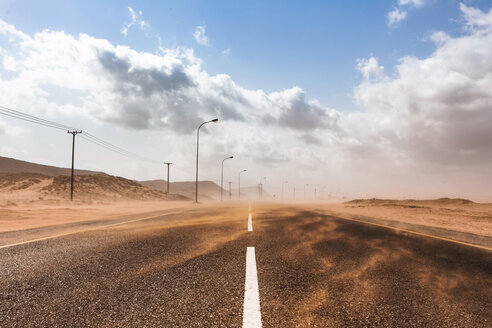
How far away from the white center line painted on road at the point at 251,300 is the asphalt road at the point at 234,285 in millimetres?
52

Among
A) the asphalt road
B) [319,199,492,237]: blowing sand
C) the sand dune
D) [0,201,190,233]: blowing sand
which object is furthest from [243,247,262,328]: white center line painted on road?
the sand dune

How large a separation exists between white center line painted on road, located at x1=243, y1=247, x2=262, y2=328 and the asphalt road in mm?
52

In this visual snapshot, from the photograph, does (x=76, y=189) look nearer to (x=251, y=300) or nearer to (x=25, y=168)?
(x=251, y=300)

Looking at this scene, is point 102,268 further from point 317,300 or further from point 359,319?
point 359,319

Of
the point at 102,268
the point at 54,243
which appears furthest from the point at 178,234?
the point at 102,268

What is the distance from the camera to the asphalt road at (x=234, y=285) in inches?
83.4

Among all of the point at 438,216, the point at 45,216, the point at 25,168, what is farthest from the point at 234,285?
the point at 25,168

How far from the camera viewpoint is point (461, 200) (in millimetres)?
35656

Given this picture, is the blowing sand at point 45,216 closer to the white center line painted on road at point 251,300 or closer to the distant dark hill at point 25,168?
the white center line painted on road at point 251,300

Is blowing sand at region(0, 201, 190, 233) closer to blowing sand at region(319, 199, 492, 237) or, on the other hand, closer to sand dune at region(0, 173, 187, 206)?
blowing sand at region(319, 199, 492, 237)

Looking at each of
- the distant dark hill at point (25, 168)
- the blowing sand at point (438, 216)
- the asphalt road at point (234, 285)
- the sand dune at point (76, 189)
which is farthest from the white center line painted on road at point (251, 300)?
the distant dark hill at point (25, 168)

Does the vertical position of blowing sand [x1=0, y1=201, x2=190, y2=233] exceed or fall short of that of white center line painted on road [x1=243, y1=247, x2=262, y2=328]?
it falls short

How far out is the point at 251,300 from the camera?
2396mm

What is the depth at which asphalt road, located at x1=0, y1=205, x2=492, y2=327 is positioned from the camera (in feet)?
6.95
